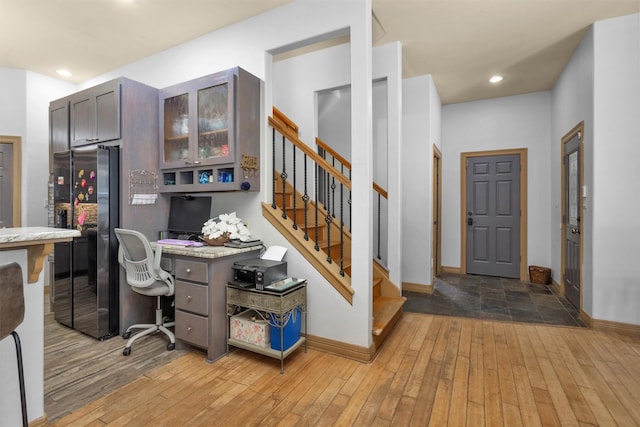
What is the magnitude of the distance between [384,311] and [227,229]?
172 centimetres

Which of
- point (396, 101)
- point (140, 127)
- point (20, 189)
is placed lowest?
point (20, 189)

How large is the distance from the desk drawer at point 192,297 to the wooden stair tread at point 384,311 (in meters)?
1.38

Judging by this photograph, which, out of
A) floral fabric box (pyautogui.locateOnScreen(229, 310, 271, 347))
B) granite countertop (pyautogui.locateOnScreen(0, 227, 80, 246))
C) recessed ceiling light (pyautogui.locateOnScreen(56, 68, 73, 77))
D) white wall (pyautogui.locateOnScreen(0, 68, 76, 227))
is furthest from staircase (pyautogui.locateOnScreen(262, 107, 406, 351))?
white wall (pyautogui.locateOnScreen(0, 68, 76, 227))

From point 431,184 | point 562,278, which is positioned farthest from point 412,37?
point 562,278

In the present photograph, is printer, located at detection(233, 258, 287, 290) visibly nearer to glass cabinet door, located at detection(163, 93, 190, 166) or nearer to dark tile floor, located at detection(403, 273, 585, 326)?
glass cabinet door, located at detection(163, 93, 190, 166)

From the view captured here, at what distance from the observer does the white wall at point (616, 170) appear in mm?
3018

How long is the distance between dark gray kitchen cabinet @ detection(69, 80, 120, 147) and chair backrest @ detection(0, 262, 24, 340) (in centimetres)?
197

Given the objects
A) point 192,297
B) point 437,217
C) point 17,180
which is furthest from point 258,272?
point 17,180

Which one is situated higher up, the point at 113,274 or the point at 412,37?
the point at 412,37

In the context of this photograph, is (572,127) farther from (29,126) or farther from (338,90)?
(29,126)

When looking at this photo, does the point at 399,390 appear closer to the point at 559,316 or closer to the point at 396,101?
the point at 559,316

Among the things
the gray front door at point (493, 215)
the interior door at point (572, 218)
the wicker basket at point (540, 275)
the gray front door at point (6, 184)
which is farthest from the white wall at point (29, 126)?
the wicker basket at point (540, 275)

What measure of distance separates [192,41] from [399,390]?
3.83 metres

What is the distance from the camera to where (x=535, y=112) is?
511cm
